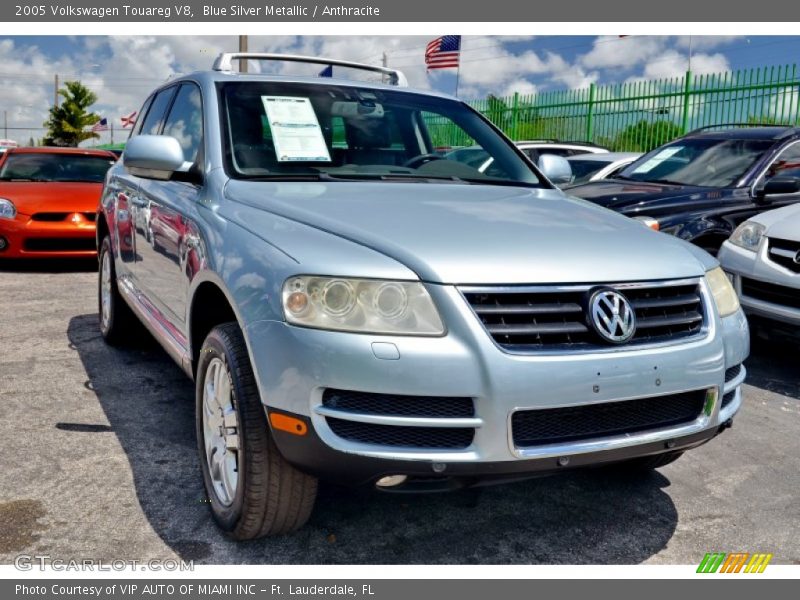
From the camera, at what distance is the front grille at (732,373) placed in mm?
2824

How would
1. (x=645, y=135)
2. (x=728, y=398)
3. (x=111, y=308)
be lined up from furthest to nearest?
(x=645, y=135) < (x=111, y=308) < (x=728, y=398)

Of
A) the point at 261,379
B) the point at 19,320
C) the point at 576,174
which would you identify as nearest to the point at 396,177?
the point at 261,379

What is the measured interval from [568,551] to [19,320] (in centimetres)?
518

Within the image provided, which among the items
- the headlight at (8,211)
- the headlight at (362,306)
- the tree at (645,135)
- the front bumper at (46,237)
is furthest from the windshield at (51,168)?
the tree at (645,135)

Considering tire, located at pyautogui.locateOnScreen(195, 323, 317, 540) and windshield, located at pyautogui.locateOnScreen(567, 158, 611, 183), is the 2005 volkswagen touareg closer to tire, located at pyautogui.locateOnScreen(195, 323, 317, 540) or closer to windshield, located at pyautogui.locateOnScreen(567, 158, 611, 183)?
tire, located at pyautogui.locateOnScreen(195, 323, 317, 540)

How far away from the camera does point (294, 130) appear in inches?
139

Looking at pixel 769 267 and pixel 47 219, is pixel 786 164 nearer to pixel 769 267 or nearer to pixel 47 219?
pixel 769 267

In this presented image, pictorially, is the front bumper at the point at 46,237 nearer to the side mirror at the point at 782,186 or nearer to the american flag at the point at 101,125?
the side mirror at the point at 782,186

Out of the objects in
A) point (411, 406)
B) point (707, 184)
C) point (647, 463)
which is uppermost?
point (707, 184)

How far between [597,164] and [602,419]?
309 inches

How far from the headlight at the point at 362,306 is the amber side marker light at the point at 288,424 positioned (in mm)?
279

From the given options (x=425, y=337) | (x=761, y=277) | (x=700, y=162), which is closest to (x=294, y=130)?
(x=425, y=337)

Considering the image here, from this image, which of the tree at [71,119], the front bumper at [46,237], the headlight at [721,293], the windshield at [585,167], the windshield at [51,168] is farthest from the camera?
the tree at [71,119]

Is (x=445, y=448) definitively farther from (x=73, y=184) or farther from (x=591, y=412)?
(x=73, y=184)
